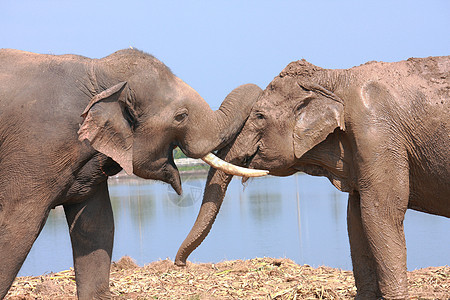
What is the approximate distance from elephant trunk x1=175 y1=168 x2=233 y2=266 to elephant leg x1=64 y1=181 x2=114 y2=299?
686 mm

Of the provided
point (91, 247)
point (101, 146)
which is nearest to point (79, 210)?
point (91, 247)

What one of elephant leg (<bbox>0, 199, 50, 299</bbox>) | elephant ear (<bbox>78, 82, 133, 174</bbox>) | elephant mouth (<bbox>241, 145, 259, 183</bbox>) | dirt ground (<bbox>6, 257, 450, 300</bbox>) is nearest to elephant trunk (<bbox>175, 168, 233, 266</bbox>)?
elephant mouth (<bbox>241, 145, 259, 183</bbox>)

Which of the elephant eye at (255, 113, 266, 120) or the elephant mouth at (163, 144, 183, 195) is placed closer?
the elephant mouth at (163, 144, 183, 195)

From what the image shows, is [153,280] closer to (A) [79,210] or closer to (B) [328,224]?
(A) [79,210]

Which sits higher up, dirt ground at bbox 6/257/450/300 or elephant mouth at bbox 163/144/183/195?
elephant mouth at bbox 163/144/183/195

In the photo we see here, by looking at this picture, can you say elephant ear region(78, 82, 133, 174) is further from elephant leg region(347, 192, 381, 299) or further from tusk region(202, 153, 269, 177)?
elephant leg region(347, 192, 381, 299)

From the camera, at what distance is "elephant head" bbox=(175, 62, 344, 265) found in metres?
6.32

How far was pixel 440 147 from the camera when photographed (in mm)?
6031

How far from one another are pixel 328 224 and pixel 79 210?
1032 centimetres

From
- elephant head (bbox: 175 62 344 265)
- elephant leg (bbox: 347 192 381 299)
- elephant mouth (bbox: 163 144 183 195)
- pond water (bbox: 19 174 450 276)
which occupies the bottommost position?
pond water (bbox: 19 174 450 276)

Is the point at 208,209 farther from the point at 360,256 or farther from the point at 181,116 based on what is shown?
the point at 360,256

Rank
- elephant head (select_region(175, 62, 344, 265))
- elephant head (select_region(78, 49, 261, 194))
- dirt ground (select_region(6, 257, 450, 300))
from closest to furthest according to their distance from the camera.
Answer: elephant head (select_region(78, 49, 261, 194)) < elephant head (select_region(175, 62, 344, 265)) < dirt ground (select_region(6, 257, 450, 300))

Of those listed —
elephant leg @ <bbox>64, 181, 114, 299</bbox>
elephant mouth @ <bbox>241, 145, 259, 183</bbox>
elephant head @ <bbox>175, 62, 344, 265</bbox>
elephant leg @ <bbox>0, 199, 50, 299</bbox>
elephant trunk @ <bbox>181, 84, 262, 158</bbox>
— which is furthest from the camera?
elephant mouth @ <bbox>241, 145, 259, 183</bbox>

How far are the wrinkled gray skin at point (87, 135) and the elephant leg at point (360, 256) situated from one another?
132 cm
